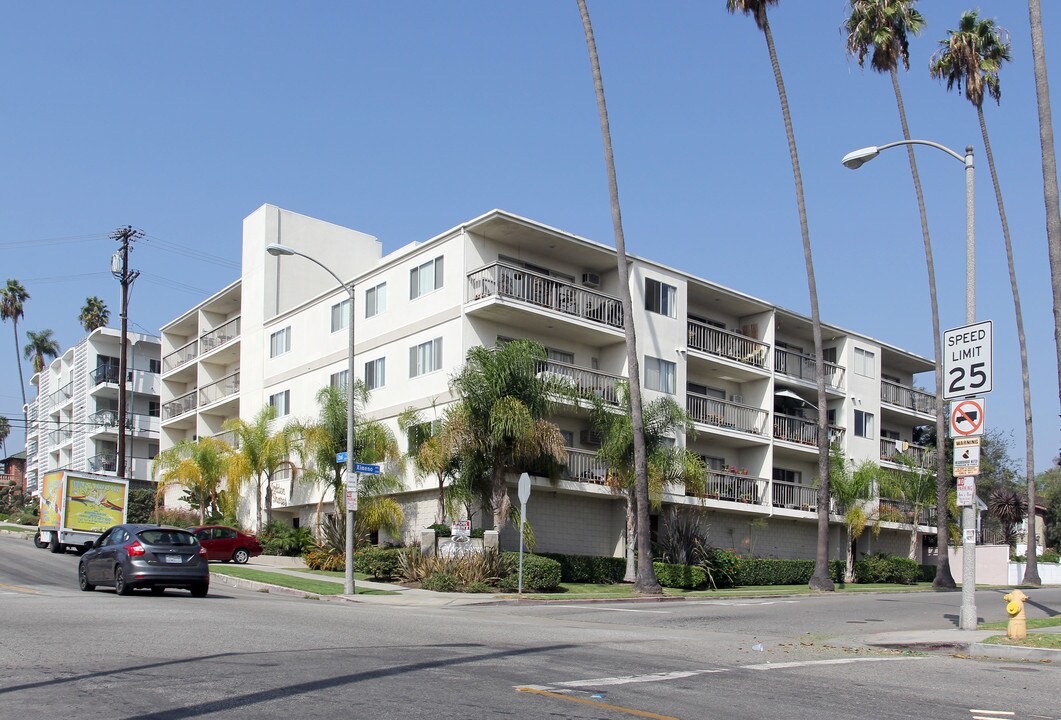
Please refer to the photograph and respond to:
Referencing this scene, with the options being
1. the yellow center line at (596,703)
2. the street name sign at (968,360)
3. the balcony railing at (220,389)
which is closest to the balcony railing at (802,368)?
the balcony railing at (220,389)

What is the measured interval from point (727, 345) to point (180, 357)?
31721mm

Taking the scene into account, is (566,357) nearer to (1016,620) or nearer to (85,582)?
(85,582)

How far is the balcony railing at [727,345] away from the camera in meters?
40.6

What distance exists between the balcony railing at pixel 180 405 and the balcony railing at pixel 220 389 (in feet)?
4.91

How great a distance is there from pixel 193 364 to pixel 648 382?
28226 mm

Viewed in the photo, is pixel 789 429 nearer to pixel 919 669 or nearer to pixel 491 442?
pixel 491 442

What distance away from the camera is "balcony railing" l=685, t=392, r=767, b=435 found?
131 ft

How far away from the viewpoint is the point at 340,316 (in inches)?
1599

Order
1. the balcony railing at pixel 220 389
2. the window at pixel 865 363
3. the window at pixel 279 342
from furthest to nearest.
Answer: the balcony railing at pixel 220 389 < the window at pixel 865 363 < the window at pixel 279 342

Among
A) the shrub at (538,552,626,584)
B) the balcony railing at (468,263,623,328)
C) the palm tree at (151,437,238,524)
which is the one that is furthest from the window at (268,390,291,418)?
the shrub at (538,552,626,584)

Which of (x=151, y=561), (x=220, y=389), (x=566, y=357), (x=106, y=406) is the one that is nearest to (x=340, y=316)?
(x=566, y=357)

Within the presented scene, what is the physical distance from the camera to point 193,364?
5484cm

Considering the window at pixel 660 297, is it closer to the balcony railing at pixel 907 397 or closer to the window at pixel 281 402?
the window at pixel 281 402

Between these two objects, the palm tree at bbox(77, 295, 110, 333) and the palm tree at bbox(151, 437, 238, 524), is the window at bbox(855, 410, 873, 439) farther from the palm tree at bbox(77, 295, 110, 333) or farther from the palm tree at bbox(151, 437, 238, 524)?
the palm tree at bbox(77, 295, 110, 333)
